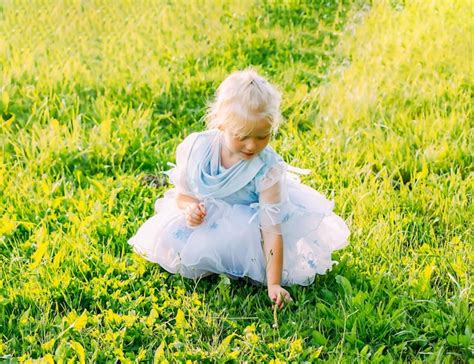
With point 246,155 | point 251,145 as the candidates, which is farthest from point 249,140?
point 246,155

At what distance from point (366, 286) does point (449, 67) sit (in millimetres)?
2605

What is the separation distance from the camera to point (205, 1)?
677 centimetres

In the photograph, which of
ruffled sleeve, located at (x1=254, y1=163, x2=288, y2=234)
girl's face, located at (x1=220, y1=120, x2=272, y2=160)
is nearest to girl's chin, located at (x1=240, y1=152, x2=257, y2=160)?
girl's face, located at (x1=220, y1=120, x2=272, y2=160)

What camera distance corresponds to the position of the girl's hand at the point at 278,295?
128 inches

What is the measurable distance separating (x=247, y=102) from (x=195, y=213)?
2.05 feet

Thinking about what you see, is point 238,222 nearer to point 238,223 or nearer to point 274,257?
point 238,223

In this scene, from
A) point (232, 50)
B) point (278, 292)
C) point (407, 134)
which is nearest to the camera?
point (278, 292)

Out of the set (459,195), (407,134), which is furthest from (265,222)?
(407,134)

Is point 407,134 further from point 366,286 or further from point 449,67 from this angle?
point 366,286

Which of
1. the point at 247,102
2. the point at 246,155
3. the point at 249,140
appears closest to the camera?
the point at 247,102

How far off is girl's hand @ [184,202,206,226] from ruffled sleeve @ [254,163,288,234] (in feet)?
0.83

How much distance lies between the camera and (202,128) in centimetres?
495

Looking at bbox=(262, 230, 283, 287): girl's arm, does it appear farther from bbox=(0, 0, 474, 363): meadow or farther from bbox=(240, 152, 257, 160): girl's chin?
bbox=(240, 152, 257, 160): girl's chin

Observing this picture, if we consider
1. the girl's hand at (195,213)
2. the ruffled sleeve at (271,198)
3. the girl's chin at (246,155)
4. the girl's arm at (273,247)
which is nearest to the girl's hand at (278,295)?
the girl's arm at (273,247)
